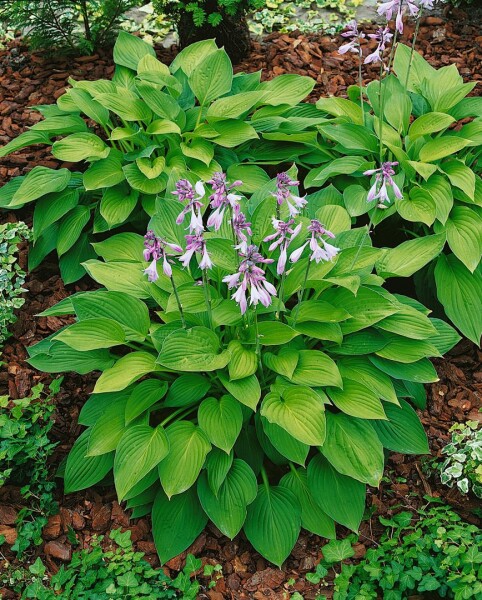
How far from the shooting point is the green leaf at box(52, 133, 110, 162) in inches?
180

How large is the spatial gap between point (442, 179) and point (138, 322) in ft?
6.85

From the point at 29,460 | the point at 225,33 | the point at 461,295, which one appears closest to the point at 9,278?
the point at 29,460

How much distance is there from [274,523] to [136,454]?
0.75m

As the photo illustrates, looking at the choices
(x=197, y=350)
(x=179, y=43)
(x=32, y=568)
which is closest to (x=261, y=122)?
(x=179, y=43)

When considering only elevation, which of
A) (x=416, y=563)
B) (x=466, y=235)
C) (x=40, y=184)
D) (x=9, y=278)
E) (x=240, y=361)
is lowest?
(x=416, y=563)

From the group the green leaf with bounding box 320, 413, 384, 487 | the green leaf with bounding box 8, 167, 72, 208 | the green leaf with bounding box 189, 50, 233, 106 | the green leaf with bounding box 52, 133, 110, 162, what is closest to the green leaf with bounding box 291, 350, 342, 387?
the green leaf with bounding box 320, 413, 384, 487

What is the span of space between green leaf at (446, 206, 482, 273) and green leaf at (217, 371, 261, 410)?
1.59 metres

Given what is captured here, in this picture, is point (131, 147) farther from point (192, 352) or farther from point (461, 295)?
point (461, 295)

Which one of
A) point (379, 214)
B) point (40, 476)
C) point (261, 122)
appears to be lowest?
point (40, 476)

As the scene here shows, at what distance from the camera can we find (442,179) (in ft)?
14.3

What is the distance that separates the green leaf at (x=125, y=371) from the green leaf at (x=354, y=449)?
917 millimetres

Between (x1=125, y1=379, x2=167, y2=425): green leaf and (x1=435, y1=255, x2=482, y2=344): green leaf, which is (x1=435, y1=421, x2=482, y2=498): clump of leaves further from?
(x1=125, y1=379, x2=167, y2=425): green leaf

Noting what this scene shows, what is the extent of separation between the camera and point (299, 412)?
3.27 meters

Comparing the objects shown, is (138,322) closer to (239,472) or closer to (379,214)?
(239,472)
